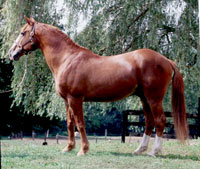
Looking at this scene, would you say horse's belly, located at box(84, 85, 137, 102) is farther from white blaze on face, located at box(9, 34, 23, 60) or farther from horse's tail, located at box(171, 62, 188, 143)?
white blaze on face, located at box(9, 34, 23, 60)

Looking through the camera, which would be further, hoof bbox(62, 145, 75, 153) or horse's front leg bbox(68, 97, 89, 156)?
hoof bbox(62, 145, 75, 153)

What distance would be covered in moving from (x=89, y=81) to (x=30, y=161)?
178 centimetres

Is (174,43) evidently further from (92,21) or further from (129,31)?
(92,21)

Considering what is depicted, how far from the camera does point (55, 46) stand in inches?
256

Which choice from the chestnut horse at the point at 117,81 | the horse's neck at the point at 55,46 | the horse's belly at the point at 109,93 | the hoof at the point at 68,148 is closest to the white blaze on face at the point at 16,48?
the horse's neck at the point at 55,46

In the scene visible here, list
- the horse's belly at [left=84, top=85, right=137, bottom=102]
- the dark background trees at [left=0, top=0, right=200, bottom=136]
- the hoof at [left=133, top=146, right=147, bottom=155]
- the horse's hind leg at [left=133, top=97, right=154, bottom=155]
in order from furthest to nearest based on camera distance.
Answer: the dark background trees at [left=0, top=0, right=200, bottom=136] < the horse's hind leg at [left=133, top=97, right=154, bottom=155] < the hoof at [left=133, top=146, right=147, bottom=155] < the horse's belly at [left=84, top=85, right=137, bottom=102]

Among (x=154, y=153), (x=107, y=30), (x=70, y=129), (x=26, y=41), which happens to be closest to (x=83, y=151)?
(x=70, y=129)

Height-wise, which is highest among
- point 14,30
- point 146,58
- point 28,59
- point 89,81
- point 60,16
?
point 60,16

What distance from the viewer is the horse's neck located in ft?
21.1

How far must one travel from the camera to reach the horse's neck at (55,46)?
643 cm

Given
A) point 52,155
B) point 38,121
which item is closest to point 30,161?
point 52,155

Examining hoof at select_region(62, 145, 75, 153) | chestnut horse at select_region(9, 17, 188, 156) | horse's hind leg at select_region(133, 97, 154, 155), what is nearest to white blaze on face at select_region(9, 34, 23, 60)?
chestnut horse at select_region(9, 17, 188, 156)

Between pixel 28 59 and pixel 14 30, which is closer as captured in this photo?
pixel 14 30

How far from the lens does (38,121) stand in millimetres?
25766
